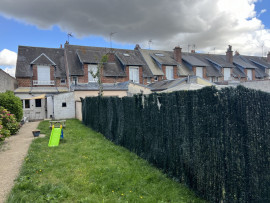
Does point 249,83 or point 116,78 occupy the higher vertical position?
point 116,78

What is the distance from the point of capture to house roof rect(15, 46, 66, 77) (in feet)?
77.3

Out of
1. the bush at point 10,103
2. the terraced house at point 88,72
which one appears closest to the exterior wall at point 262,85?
the terraced house at point 88,72

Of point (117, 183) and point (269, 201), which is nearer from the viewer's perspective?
point (269, 201)

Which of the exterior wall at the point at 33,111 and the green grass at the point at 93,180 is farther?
the exterior wall at the point at 33,111

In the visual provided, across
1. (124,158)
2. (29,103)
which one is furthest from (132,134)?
(29,103)

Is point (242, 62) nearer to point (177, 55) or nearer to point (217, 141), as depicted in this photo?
point (177, 55)

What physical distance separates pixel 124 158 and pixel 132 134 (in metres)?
1.08

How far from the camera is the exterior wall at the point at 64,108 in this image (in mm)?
19938

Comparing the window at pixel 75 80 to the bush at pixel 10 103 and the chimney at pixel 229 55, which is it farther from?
the chimney at pixel 229 55

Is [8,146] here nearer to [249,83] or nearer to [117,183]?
[117,183]

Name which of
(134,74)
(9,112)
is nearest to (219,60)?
(134,74)

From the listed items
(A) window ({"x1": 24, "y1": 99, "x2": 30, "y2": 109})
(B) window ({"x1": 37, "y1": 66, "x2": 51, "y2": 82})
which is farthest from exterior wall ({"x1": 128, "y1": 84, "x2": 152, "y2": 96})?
(A) window ({"x1": 24, "y1": 99, "x2": 30, "y2": 109})

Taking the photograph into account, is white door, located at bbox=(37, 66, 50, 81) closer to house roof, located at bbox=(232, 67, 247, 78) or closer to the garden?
the garden

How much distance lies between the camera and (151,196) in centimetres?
409
